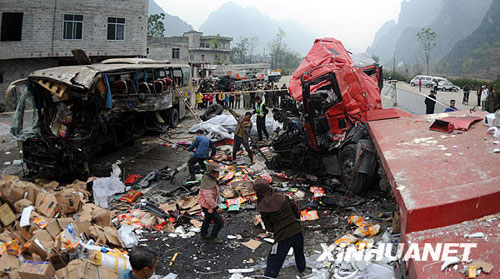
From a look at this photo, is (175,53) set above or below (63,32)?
above

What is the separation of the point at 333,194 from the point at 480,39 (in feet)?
221

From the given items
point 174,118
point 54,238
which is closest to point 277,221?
point 54,238

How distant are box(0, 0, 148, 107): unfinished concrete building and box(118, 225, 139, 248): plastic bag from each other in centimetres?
1656

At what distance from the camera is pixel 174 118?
47.2ft

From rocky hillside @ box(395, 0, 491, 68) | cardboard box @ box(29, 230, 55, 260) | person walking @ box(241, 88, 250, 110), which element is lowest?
cardboard box @ box(29, 230, 55, 260)

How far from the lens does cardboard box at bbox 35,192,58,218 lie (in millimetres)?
5410

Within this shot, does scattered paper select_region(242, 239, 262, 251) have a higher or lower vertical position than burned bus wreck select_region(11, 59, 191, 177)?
lower

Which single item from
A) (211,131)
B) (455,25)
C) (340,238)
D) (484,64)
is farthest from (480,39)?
(340,238)

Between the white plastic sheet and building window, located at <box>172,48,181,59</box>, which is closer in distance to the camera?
the white plastic sheet

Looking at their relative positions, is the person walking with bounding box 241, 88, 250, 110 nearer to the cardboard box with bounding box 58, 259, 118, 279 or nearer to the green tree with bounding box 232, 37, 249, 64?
the cardboard box with bounding box 58, 259, 118, 279

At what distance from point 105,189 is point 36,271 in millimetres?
3763

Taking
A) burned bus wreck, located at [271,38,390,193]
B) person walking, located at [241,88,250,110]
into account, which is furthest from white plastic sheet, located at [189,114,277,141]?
person walking, located at [241,88,250,110]

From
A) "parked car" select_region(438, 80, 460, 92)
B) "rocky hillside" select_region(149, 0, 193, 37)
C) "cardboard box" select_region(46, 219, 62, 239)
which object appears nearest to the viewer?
"cardboard box" select_region(46, 219, 62, 239)

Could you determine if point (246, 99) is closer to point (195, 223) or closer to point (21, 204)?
point (195, 223)
